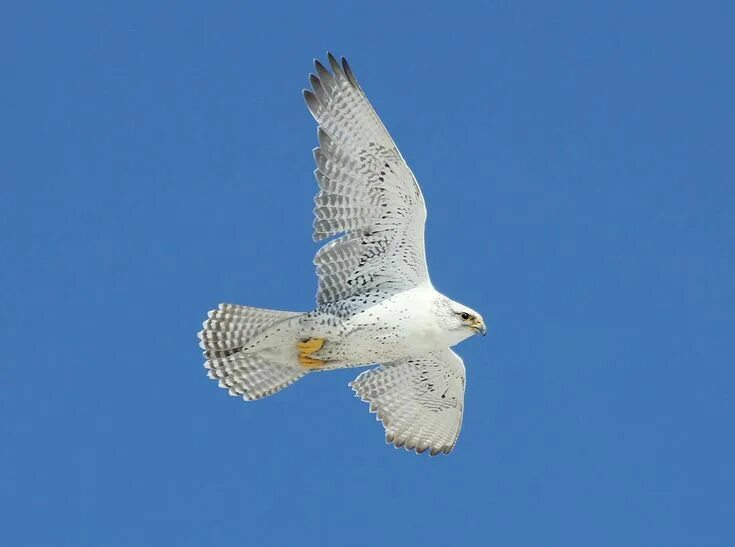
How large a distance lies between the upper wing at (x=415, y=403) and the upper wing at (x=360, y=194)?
57.0 inches

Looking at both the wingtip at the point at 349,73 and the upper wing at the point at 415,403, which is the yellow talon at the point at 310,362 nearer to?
the upper wing at the point at 415,403

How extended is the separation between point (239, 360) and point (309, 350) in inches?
39.0

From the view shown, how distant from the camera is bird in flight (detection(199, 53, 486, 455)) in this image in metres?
14.0

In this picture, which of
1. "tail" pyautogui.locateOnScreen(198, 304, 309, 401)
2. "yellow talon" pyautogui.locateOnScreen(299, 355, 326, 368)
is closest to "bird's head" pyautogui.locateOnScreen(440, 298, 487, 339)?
"yellow talon" pyautogui.locateOnScreen(299, 355, 326, 368)

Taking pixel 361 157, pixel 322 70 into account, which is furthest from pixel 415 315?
pixel 322 70

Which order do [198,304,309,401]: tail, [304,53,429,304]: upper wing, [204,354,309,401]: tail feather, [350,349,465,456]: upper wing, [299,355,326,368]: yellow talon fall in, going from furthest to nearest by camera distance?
[350,349,465,456]: upper wing < [204,354,309,401]: tail feather < [198,304,309,401]: tail < [299,355,326,368]: yellow talon < [304,53,429,304]: upper wing

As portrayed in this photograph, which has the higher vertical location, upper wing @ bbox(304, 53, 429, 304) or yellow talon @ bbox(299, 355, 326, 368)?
upper wing @ bbox(304, 53, 429, 304)

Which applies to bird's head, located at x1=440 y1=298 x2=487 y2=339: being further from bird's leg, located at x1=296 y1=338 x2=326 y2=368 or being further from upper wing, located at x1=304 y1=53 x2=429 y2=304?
bird's leg, located at x1=296 y1=338 x2=326 y2=368

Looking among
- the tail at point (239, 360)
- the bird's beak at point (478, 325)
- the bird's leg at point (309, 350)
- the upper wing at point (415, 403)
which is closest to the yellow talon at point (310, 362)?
the bird's leg at point (309, 350)

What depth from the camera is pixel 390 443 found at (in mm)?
15570

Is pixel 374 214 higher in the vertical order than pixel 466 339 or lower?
higher

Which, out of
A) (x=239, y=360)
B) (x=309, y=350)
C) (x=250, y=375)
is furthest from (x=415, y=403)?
(x=239, y=360)

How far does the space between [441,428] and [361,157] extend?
3.46 meters

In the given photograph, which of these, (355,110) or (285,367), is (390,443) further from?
(355,110)
